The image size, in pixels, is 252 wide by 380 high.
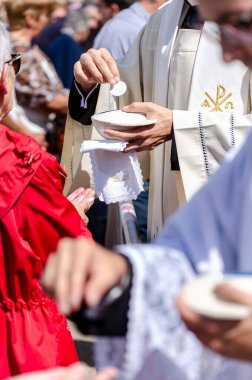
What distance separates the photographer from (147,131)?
10.9ft

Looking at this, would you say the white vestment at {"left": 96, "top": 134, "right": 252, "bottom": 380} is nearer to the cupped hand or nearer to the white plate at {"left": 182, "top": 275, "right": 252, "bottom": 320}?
the white plate at {"left": 182, "top": 275, "right": 252, "bottom": 320}

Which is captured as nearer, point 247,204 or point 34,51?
point 247,204

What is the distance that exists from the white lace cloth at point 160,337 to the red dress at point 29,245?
3.93ft

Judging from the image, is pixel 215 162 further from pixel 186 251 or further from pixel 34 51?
pixel 34 51

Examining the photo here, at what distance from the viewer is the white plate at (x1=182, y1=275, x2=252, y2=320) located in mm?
1564

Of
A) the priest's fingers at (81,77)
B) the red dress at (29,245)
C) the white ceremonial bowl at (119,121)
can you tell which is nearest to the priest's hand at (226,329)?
the red dress at (29,245)

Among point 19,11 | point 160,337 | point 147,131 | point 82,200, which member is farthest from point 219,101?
point 19,11

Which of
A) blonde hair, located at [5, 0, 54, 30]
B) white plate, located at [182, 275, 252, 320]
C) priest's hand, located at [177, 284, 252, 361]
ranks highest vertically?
white plate, located at [182, 275, 252, 320]

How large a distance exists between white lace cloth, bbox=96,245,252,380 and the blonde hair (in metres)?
6.61

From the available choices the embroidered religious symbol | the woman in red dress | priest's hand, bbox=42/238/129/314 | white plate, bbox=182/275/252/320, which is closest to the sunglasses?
the woman in red dress

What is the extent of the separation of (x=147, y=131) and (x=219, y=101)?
372 mm

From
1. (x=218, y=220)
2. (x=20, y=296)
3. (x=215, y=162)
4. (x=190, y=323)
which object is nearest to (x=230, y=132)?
(x=215, y=162)

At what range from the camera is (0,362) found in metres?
3.13

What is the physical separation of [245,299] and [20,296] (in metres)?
1.67
